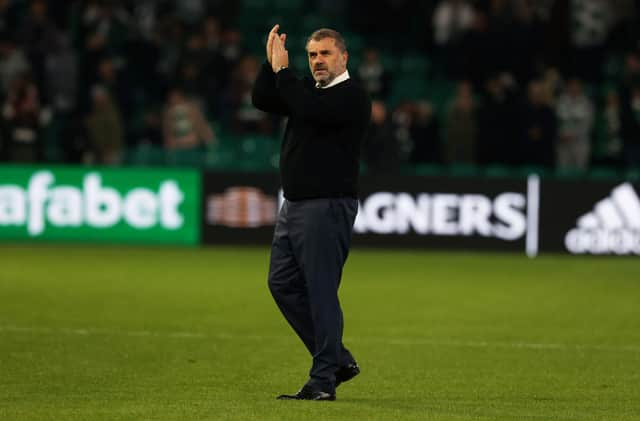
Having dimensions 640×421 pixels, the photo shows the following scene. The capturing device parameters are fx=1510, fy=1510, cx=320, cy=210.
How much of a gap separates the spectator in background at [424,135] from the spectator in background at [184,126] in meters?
3.28

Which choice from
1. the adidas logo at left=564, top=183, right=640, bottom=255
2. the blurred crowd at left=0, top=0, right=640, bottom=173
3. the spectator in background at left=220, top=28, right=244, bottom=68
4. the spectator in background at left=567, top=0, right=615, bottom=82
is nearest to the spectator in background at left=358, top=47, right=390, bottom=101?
the blurred crowd at left=0, top=0, right=640, bottom=173

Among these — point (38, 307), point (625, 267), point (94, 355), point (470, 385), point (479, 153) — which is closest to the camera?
point (470, 385)

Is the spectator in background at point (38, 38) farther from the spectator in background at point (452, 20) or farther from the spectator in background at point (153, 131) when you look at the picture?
the spectator in background at point (452, 20)

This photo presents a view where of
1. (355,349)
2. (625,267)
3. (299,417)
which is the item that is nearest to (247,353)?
(355,349)

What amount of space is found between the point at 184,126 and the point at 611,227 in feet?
23.3

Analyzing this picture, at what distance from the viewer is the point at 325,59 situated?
332 inches

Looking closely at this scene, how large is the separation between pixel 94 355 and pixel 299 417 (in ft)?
10.4

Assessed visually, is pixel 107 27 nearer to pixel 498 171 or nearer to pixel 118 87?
pixel 118 87

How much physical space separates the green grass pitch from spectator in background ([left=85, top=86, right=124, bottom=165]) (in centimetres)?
400

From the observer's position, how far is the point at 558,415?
27.2ft

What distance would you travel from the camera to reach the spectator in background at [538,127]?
75.4 ft

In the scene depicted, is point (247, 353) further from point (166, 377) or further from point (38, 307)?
point (38, 307)

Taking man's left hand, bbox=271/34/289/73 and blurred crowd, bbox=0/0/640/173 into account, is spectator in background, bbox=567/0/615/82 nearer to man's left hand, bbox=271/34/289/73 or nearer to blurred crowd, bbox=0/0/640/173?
blurred crowd, bbox=0/0/640/173

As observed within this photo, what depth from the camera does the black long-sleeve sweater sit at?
8.39 metres
